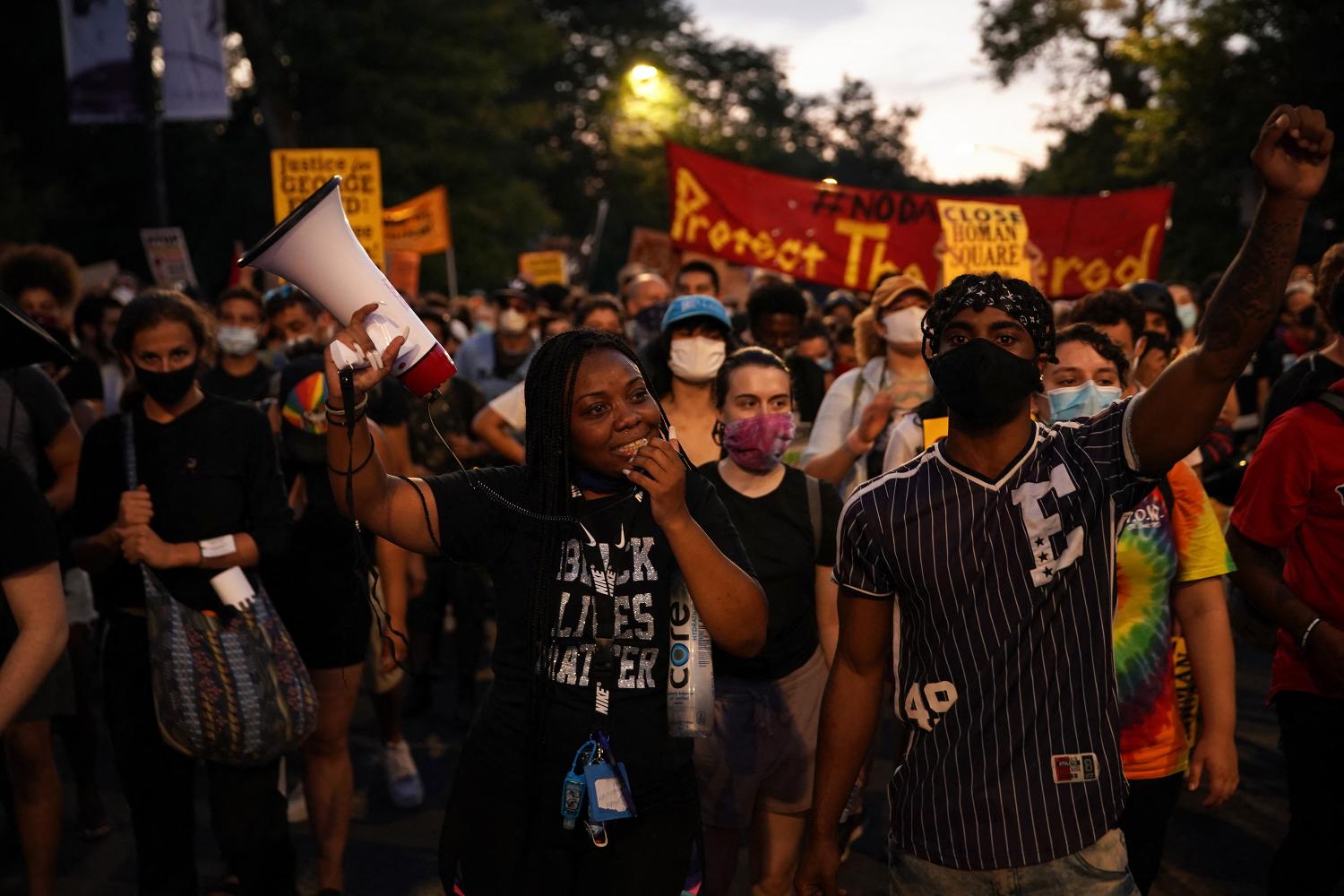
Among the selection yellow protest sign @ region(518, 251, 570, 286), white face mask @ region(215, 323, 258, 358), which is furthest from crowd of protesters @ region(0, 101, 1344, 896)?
yellow protest sign @ region(518, 251, 570, 286)

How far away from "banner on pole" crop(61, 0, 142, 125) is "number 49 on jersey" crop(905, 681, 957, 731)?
17.3m

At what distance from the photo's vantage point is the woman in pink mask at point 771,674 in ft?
14.4

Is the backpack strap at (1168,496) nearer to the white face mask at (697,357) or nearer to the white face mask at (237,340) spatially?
the white face mask at (697,357)

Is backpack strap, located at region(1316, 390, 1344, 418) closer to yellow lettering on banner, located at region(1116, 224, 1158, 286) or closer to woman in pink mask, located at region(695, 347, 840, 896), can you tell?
woman in pink mask, located at region(695, 347, 840, 896)

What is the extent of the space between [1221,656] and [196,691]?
9.49ft

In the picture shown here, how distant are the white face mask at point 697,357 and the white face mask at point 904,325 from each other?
0.82 m

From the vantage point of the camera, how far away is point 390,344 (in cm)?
307

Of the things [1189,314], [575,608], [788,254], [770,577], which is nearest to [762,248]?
[788,254]

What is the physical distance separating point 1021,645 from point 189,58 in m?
16.7

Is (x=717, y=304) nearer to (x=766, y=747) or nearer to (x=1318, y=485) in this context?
(x=766, y=747)

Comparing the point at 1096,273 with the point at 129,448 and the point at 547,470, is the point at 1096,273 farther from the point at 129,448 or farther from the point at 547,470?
the point at 547,470

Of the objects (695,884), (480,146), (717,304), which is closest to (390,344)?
(695,884)

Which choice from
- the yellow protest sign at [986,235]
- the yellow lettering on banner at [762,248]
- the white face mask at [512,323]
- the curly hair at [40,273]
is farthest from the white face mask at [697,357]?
the yellow lettering on banner at [762,248]

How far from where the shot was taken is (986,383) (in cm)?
Answer: 293
